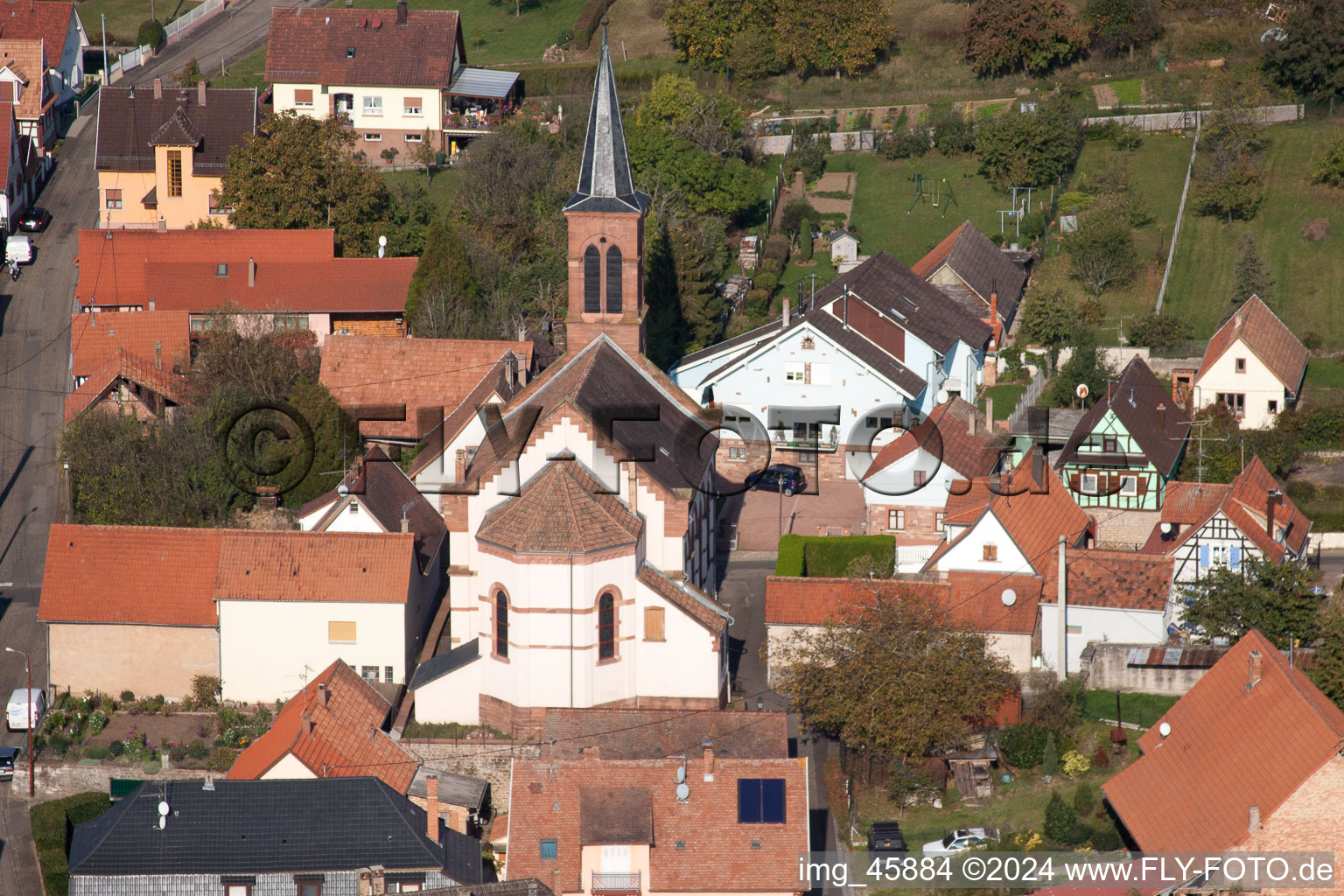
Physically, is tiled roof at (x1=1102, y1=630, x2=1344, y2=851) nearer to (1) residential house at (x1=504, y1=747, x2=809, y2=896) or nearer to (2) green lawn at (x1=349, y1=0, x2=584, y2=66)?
(1) residential house at (x1=504, y1=747, x2=809, y2=896)

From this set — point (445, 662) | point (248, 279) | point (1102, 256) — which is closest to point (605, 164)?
point (445, 662)

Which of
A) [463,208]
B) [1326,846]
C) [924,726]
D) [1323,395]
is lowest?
[1326,846]

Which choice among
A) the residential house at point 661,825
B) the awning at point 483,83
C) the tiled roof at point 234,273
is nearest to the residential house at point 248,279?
the tiled roof at point 234,273

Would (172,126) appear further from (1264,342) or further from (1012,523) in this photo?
(1264,342)

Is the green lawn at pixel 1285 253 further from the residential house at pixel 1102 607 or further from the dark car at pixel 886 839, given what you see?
the dark car at pixel 886 839

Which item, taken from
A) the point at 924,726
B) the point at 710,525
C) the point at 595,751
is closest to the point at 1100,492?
the point at 710,525

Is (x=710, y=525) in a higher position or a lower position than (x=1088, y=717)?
higher

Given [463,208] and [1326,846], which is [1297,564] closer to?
[1326,846]
